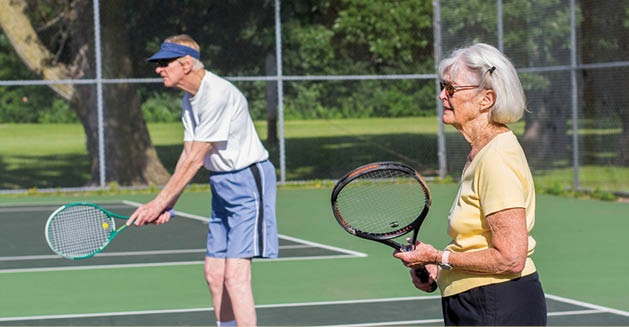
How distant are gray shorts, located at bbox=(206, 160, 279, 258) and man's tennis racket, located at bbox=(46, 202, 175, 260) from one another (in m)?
0.59

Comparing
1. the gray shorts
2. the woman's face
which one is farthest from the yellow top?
the gray shorts

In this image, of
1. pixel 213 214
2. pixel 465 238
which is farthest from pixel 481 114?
pixel 213 214

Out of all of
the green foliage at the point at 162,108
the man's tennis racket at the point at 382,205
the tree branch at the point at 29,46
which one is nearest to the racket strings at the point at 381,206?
the man's tennis racket at the point at 382,205

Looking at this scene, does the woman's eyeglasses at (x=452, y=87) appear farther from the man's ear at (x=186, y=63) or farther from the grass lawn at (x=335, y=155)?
the grass lawn at (x=335, y=155)

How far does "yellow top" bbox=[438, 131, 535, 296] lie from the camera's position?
352 centimetres

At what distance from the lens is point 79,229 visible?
666cm

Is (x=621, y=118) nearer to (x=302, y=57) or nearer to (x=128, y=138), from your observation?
(x=302, y=57)

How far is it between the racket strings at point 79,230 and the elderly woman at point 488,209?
3.09 m

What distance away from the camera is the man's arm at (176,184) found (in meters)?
5.86

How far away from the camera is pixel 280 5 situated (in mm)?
18016

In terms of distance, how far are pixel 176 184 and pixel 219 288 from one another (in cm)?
63

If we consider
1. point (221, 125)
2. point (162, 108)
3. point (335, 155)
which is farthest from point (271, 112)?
point (221, 125)

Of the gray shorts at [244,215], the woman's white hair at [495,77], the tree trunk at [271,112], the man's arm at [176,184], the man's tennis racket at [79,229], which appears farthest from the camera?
the tree trunk at [271,112]

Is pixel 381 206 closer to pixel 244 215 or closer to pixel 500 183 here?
pixel 500 183
